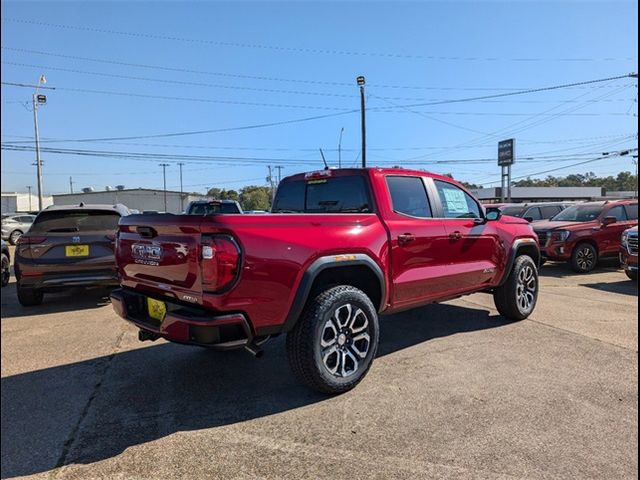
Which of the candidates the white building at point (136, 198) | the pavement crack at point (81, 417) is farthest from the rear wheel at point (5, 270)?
the white building at point (136, 198)

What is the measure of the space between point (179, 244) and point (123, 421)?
1.34m

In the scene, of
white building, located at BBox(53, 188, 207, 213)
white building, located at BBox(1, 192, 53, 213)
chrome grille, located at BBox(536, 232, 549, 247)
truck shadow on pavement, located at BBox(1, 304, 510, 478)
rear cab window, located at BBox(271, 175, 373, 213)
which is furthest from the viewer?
white building, located at BBox(1, 192, 53, 213)

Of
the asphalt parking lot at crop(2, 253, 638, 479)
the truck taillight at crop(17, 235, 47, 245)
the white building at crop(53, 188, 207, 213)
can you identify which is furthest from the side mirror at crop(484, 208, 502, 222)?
the white building at crop(53, 188, 207, 213)

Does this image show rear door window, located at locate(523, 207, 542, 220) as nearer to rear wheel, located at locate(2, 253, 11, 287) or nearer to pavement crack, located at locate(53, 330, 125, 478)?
pavement crack, located at locate(53, 330, 125, 478)

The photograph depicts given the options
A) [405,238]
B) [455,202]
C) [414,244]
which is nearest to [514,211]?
[455,202]

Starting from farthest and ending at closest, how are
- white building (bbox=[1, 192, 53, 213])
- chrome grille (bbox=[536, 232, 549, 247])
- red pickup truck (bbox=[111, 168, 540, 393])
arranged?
white building (bbox=[1, 192, 53, 213]), chrome grille (bbox=[536, 232, 549, 247]), red pickup truck (bbox=[111, 168, 540, 393])

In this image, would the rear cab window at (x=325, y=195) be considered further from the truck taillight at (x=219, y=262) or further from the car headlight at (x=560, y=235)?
the car headlight at (x=560, y=235)

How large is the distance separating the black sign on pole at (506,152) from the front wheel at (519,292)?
39213mm

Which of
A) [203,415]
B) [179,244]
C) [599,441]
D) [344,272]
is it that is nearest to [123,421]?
[203,415]

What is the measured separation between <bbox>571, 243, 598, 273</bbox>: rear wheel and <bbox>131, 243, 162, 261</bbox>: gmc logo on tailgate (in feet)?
34.0

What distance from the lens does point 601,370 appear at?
414 cm

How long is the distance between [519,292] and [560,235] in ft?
20.2

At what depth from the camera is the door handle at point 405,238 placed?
419 centimetres

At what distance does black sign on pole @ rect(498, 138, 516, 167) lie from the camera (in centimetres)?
4178
